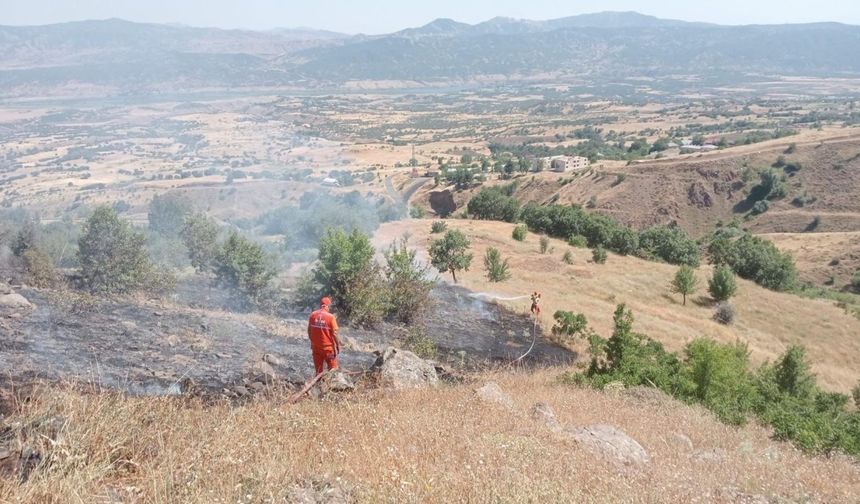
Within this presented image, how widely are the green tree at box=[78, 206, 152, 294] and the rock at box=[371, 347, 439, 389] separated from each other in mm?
9833

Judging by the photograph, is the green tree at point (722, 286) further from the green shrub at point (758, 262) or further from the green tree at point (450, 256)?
the green tree at point (450, 256)

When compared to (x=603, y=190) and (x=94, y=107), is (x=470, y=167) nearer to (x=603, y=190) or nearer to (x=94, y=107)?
(x=603, y=190)

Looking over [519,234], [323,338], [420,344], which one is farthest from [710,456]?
[519,234]

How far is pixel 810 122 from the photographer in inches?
4200

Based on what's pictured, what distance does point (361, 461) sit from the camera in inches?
188

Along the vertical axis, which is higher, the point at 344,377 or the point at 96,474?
the point at 96,474

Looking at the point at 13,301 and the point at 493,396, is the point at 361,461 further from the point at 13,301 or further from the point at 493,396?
the point at 13,301

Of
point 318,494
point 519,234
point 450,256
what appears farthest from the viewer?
point 519,234

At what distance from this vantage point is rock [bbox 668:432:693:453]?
7.13 metres

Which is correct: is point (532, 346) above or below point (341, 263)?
below

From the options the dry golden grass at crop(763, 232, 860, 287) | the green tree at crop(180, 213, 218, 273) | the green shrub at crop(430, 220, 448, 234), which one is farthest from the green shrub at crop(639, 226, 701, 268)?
the green tree at crop(180, 213, 218, 273)

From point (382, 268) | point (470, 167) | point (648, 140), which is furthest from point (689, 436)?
point (648, 140)

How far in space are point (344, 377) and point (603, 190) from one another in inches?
2264

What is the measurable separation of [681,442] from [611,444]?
5.05 ft
